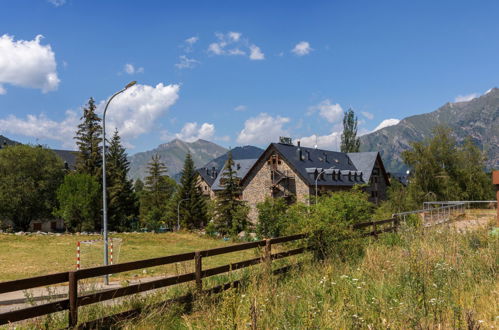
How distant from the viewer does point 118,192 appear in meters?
56.0

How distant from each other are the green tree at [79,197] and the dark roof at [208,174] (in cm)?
4408

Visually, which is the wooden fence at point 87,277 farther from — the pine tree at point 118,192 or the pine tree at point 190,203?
the pine tree at point 190,203

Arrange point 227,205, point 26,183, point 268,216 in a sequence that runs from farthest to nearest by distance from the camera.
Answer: point 26,183, point 227,205, point 268,216

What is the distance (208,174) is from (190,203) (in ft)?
98.9

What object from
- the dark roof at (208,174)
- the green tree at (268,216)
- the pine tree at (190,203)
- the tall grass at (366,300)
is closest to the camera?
the tall grass at (366,300)

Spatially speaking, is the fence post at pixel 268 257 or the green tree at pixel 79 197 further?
the green tree at pixel 79 197

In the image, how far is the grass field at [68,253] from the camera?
65.6 feet

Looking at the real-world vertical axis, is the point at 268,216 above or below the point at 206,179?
below

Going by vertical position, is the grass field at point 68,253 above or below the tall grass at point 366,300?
below

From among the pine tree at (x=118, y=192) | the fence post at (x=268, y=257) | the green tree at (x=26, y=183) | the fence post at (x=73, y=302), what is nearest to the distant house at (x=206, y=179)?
the pine tree at (x=118, y=192)

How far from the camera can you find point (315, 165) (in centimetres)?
5888

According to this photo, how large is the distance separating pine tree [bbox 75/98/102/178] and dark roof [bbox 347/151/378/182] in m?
40.1

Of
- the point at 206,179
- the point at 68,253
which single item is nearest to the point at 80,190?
the point at 68,253

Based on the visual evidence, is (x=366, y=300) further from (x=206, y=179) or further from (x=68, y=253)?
(x=206, y=179)
